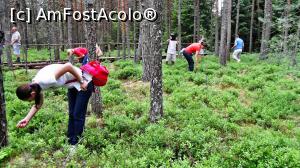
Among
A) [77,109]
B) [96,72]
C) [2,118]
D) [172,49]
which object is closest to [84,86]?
[96,72]

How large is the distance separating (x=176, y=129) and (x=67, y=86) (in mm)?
2909

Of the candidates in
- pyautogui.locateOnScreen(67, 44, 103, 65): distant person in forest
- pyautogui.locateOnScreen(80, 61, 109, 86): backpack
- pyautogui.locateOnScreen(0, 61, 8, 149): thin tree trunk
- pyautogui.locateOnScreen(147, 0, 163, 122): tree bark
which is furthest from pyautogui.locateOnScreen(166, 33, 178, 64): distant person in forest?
pyautogui.locateOnScreen(0, 61, 8, 149): thin tree trunk

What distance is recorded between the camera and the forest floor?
5.98 meters

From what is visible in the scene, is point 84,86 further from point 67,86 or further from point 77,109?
point 77,109

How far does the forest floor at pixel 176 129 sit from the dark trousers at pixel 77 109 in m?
Answer: 0.23

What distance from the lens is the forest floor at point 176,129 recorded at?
598 centimetres

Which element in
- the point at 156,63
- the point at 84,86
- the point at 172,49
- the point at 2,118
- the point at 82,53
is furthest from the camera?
the point at 172,49

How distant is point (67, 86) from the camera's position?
19.7 feet

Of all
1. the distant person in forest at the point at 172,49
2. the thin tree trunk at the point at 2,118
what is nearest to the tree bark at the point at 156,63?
the thin tree trunk at the point at 2,118

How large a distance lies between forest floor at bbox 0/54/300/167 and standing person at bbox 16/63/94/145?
452mm

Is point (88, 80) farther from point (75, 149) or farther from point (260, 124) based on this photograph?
point (260, 124)

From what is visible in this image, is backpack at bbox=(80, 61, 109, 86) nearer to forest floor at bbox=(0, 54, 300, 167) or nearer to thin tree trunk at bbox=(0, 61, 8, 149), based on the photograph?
forest floor at bbox=(0, 54, 300, 167)

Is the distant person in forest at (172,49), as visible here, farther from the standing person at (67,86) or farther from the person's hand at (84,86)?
the person's hand at (84,86)

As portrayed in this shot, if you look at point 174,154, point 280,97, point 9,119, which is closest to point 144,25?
point 280,97
